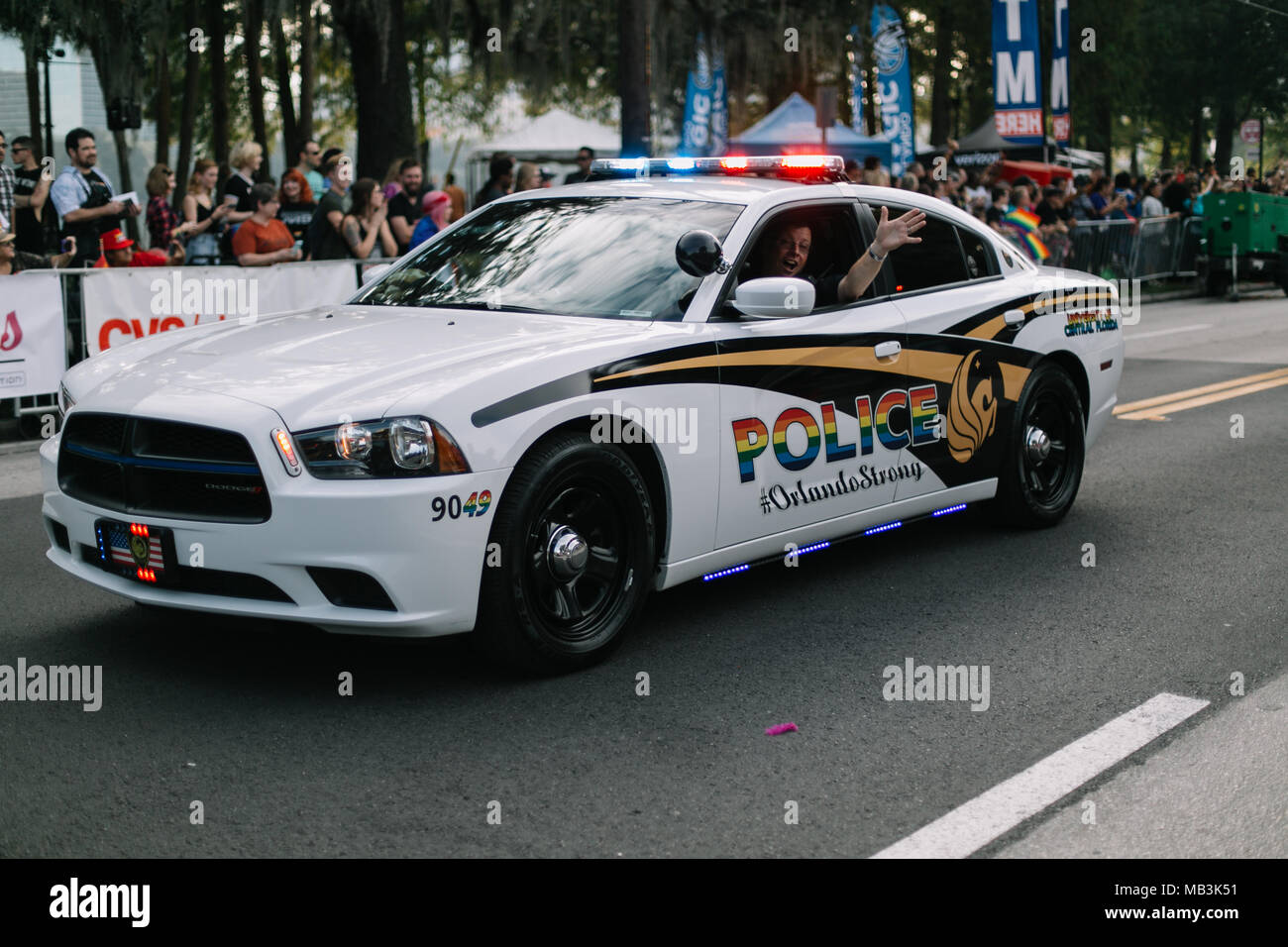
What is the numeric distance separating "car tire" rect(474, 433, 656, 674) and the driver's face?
4.14 feet

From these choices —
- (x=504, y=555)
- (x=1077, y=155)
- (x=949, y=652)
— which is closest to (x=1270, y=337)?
(x=949, y=652)

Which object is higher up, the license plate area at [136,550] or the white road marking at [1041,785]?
the license plate area at [136,550]

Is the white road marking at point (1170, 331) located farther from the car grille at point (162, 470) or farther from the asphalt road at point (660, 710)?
the car grille at point (162, 470)

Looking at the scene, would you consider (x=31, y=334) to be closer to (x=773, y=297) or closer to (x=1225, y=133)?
(x=773, y=297)

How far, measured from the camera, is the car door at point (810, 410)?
5496 mm

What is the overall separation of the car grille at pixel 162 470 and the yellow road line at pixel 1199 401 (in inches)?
316

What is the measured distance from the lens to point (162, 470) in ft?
15.5

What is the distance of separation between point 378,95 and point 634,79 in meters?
3.95

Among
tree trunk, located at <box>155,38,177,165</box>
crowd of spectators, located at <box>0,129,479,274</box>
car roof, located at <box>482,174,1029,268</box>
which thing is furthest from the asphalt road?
tree trunk, located at <box>155,38,177,165</box>

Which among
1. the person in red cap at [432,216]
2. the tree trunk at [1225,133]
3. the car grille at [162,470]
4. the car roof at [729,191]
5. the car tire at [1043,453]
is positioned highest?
the tree trunk at [1225,133]

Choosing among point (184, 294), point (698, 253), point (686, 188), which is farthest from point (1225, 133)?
point (698, 253)

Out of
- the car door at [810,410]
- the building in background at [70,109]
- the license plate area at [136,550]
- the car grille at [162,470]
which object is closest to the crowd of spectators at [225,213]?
the car door at [810,410]

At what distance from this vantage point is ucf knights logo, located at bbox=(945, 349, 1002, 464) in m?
6.59
